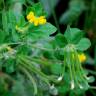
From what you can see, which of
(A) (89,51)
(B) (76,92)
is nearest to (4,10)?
(B) (76,92)

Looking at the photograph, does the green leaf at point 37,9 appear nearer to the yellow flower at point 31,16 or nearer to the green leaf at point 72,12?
the yellow flower at point 31,16

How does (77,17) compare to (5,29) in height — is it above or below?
below

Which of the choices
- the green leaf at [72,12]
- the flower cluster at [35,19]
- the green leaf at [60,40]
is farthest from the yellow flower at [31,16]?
the green leaf at [72,12]

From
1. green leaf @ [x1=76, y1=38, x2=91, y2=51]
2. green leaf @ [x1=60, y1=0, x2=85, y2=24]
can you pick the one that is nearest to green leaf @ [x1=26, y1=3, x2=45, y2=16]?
green leaf @ [x1=76, y1=38, x2=91, y2=51]

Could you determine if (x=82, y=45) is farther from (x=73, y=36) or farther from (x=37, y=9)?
(x=37, y=9)

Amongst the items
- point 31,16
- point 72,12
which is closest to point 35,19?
point 31,16

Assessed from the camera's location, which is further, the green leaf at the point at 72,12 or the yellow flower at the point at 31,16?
the green leaf at the point at 72,12

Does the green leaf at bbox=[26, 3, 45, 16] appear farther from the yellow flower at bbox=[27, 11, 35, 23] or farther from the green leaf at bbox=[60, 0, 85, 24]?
the green leaf at bbox=[60, 0, 85, 24]

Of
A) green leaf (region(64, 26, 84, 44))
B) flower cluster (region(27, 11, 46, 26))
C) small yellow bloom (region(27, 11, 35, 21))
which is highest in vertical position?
small yellow bloom (region(27, 11, 35, 21))

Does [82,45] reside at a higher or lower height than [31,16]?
lower

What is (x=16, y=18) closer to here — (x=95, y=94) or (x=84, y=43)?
(x=84, y=43)

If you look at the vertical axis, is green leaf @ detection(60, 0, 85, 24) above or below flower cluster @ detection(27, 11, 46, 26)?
below
